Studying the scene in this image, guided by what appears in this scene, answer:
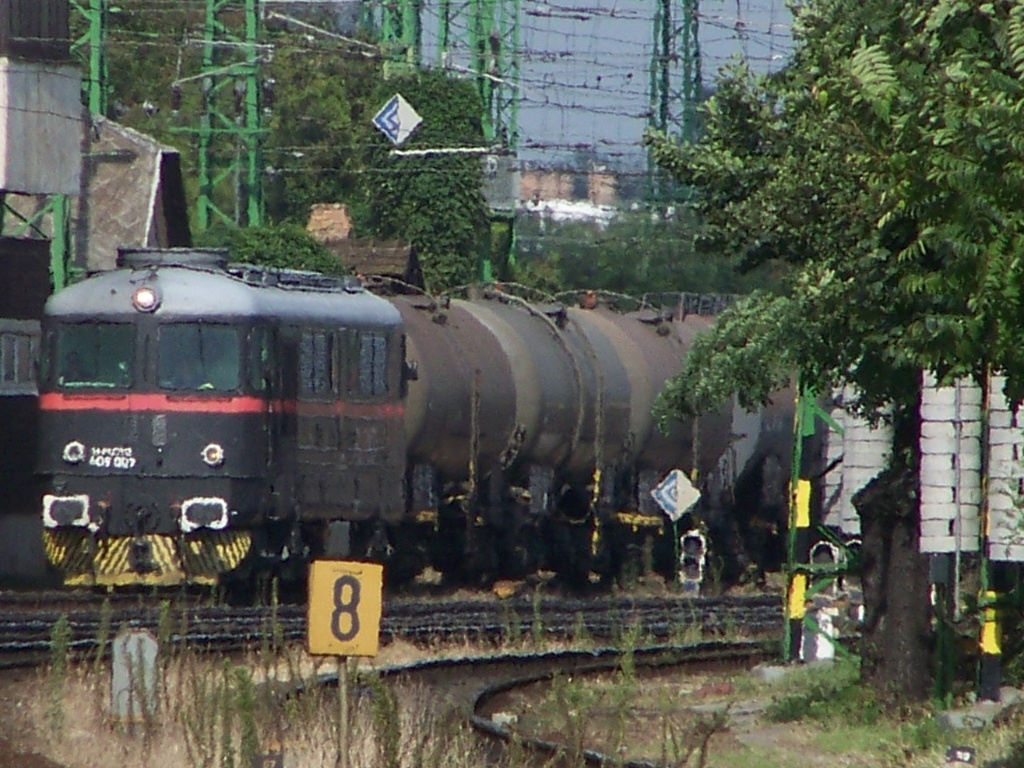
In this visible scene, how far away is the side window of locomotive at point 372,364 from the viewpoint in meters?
21.8

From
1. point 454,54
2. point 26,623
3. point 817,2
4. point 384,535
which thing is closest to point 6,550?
point 384,535

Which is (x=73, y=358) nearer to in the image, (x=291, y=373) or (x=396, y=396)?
(x=291, y=373)

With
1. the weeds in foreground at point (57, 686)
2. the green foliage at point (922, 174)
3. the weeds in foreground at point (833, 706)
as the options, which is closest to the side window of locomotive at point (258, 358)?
the weeds in foreground at point (57, 686)

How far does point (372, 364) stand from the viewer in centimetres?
2191

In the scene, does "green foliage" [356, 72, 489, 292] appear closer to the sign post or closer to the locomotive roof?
the locomotive roof

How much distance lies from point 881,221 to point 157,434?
1384 centimetres

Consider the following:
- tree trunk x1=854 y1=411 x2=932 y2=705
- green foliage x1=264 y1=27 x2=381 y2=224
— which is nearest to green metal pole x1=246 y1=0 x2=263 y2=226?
green foliage x1=264 y1=27 x2=381 y2=224

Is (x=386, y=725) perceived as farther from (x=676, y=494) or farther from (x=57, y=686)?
(x=676, y=494)

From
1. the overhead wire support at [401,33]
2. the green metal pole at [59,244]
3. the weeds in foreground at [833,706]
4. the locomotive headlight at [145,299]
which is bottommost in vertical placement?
the weeds in foreground at [833,706]

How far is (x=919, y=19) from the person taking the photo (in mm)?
7348

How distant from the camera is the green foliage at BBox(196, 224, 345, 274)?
1576 inches

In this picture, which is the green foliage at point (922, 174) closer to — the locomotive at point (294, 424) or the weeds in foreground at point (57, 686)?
the weeds in foreground at point (57, 686)

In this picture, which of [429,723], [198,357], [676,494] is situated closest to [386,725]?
[429,723]

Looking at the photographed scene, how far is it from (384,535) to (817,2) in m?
11.5
